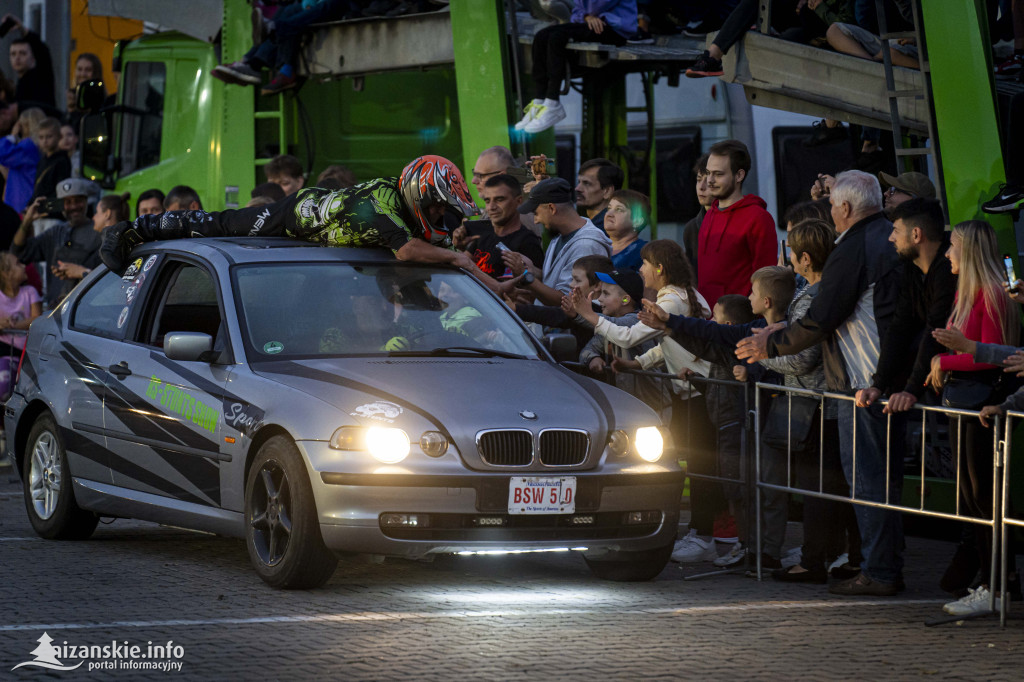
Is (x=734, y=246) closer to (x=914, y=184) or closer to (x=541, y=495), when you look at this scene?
(x=914, y=184)

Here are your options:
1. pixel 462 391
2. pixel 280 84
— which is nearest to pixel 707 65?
pixel 462 391

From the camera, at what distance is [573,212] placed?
413 inches

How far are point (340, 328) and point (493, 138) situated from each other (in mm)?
3969

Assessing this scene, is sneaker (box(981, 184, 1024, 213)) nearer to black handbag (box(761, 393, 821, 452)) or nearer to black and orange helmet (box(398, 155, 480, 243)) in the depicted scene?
black handbag (box(761, 393, 821, 452))

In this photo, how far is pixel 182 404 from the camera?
8055 millimetres

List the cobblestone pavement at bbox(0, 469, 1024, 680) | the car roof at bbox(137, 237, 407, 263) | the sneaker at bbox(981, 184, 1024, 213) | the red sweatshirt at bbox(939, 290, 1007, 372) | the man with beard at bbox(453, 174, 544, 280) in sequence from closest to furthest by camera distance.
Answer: the cobblestone pavement at bbox(0, 469, 1024, 680)
the red sweatshirt at bbox(939, 290, 1007, 372)
the sneaker at bbox(981, 184, 1024, 213)
the car roof at bbox(137, 237, 407, 263)
the man with beard at bbox(453, 174, 544, 280)

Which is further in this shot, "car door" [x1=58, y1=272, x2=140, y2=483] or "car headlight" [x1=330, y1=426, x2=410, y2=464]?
"car door" [x1=58, y1=272, x2=140, y2=483]

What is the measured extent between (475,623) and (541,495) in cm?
73

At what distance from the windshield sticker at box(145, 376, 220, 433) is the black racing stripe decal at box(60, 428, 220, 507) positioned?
293 millimetres

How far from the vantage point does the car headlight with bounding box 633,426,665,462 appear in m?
7.72

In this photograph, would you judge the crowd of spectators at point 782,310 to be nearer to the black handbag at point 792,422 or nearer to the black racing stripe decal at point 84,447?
the black handbag at point 792,422

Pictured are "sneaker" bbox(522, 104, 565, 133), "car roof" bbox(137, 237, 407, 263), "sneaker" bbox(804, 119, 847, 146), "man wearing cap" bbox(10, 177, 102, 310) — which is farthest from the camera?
"man wearing cap" bbox(10, 177, 102, 310)

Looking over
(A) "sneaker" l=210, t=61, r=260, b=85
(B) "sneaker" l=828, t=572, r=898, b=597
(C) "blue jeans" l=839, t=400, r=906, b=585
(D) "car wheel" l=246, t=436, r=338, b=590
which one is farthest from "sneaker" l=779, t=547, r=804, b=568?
(A) "sneaker" l=210, t=61, r=260, b=85

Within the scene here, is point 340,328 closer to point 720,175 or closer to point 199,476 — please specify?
point 199,476
